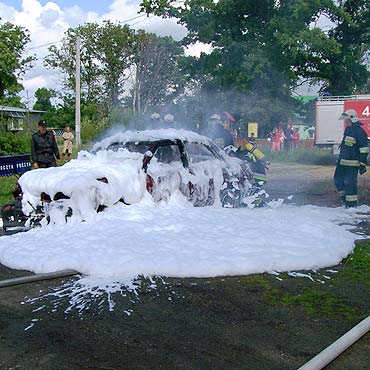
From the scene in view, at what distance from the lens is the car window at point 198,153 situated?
28.9ft

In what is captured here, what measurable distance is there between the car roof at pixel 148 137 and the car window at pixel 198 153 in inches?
3.2

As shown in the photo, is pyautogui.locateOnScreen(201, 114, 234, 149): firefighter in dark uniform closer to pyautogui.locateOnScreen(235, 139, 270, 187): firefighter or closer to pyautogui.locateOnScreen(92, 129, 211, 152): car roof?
pyautogui.locateOnScreen(235, 139, 270, 187): firefighter

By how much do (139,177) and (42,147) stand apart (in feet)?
12.7

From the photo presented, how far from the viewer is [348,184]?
10.0 meters

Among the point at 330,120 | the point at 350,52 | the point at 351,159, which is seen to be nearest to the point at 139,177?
the point at 351,159

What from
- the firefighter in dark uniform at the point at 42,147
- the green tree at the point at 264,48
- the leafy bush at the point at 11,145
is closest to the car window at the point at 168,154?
the firefighter in dark uniform at the point at 42,147

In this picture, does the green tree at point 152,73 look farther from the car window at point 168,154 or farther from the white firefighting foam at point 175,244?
the white firefighting foam at point 175,244

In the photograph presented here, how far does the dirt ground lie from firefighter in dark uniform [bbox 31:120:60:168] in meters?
5.13

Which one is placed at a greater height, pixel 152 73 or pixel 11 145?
pixel 152 73

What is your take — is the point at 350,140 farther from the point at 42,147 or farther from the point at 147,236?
the point at 42,147

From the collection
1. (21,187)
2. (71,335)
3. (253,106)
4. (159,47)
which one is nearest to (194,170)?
(21,187)

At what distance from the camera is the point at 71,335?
406cm

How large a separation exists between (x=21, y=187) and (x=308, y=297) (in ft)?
13.3

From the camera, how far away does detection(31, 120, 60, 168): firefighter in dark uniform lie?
10734 mm
